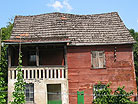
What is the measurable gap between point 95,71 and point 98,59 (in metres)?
1.01

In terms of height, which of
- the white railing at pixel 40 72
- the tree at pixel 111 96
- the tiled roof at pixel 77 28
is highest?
the tiled roof at pixel 77 28

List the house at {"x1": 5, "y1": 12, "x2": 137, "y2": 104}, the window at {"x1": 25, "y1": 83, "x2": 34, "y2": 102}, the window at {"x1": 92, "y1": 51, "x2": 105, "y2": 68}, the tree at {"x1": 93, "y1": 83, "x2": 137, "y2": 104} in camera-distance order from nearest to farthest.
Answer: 1. the tree at {"x1": 93, "y1": 83, "x2": 137, "y2": 104}
2. the house at {"x1": 5, "y1": 12, "x2": 137, "y2": 104}
3. the window at {"x1": 25, "y1": 83, "x2": 34, "y2": 102}
4. the window at {"x1": 92, "y1": 51, "x2": 105, "y2": 68}

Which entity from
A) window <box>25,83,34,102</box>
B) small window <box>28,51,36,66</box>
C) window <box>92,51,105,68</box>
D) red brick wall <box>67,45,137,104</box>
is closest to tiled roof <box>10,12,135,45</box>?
red brick wall <box>67,45,137,104</box>

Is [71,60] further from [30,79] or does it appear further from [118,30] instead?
[118,30]

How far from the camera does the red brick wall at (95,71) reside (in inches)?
514

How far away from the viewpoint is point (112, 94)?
42.1 feet

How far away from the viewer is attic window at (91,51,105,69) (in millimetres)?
13422

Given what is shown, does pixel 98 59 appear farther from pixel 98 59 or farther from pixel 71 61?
pixel 71 61

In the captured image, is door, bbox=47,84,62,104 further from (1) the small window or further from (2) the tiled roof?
(2) the tiled roof

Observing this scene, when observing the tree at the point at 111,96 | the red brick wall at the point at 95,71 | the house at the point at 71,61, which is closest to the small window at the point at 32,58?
the house at the point at 71,61

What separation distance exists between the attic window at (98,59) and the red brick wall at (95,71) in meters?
0.28

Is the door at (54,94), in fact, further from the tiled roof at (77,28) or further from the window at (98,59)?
the tiled roof at (77,28)

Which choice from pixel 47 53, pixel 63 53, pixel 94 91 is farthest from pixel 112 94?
pixel 47 53

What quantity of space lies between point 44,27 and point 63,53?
3139mm
